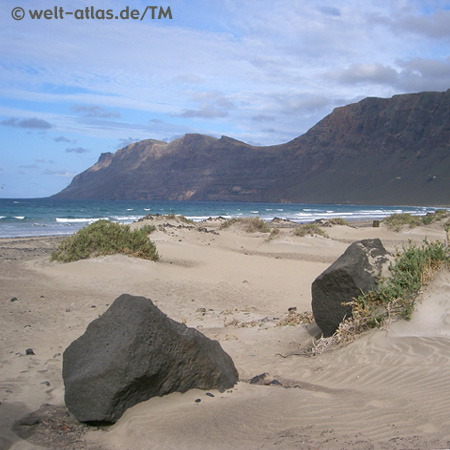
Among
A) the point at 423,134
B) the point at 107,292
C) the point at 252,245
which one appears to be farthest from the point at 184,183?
the point at 107,292

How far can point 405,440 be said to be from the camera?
3.70 metres

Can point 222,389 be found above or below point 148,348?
below

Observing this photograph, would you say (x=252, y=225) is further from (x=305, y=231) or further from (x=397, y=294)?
(x=397, y=294)

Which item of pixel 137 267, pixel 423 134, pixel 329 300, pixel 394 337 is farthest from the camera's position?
pixel 423 134

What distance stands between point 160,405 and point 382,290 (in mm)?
3182

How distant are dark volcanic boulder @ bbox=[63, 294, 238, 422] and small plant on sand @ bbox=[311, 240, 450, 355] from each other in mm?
1886

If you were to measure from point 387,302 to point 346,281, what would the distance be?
1.83 ft

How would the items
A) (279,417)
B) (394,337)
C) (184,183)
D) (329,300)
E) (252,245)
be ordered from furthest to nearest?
(184,183) → (252,245) → (329,300) → (394,337) → (279,417)

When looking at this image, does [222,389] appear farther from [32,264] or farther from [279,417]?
[32,264]

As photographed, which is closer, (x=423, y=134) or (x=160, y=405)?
(x=160, y=405)

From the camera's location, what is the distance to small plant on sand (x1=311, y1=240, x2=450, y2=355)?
242 inches

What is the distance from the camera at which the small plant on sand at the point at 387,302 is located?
614cm

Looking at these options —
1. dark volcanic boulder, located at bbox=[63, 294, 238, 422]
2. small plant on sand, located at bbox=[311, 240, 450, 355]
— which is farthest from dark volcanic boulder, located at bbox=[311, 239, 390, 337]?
dark volcanic boulder, located at bbox=[63, 294, 238, 422]

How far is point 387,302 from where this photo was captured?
6230mm
